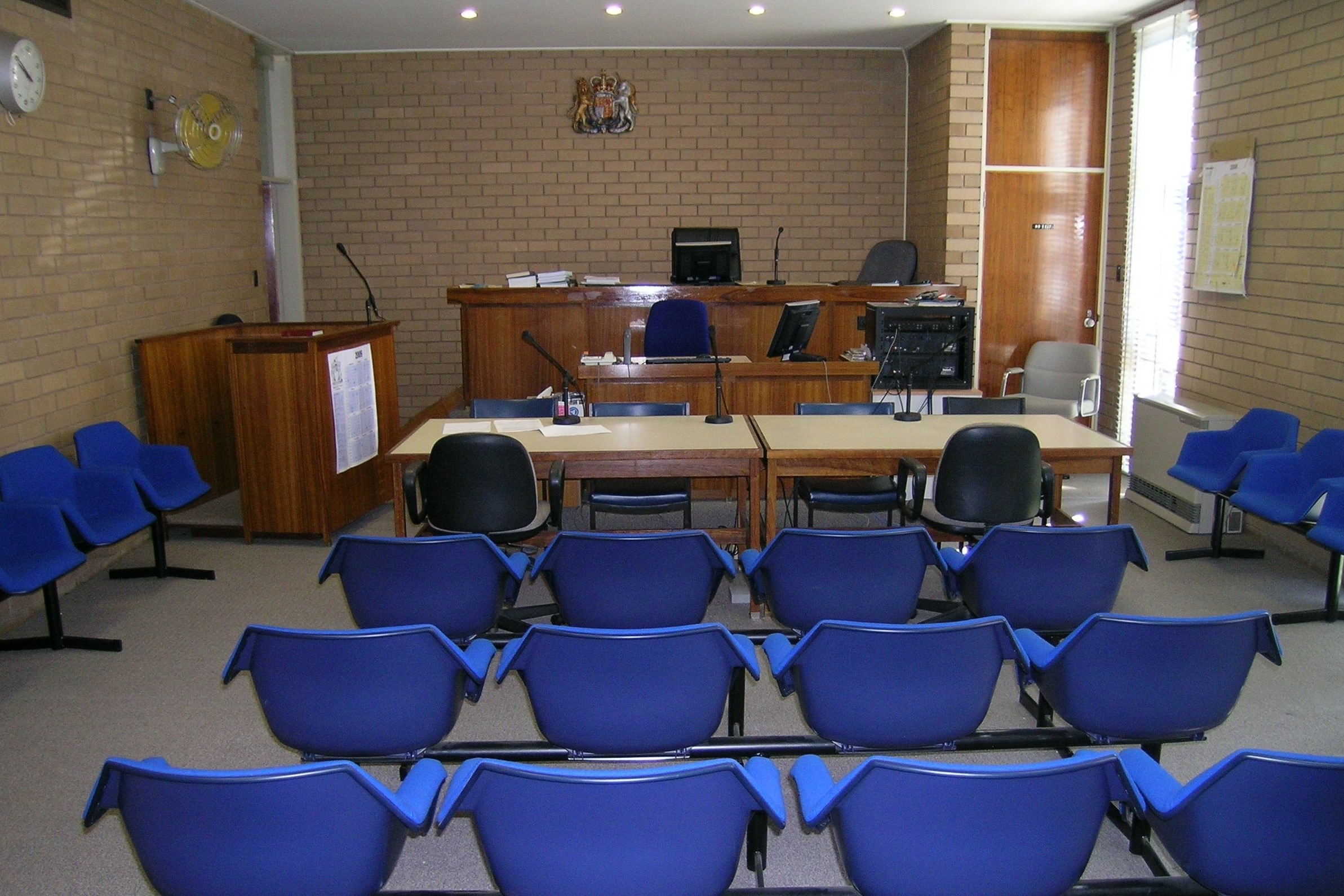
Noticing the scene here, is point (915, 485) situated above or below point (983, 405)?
below

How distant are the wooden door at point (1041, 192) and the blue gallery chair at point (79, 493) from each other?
612 cm

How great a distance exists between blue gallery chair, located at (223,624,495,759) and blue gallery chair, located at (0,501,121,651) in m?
2.11

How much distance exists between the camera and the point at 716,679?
2.63 meters

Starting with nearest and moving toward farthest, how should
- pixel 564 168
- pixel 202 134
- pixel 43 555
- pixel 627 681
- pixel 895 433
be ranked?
pixel 627 681, pixel 43 555, pixel 895 433, pixel 202 134, pixel 564 168

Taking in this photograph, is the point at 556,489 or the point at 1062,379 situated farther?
the point at 1062,379

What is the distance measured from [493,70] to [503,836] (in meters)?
8.35

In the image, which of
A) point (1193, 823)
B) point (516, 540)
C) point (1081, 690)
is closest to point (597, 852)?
point (1193, 823)

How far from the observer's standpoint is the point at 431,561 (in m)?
3.36

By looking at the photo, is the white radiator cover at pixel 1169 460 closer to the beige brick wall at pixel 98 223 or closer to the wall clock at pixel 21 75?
the beige brick wall at pixel 98 223

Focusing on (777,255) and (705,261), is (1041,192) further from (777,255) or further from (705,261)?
(705,261)

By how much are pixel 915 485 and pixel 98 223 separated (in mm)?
4580

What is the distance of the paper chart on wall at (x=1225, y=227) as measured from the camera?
6.14 metres

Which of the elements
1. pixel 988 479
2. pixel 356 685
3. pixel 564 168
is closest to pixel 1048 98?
pixel 564 168

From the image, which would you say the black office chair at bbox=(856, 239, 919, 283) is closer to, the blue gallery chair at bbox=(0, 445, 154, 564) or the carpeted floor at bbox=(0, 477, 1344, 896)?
the carpeted floor at bbox=(0, 477, 1344, 896)
